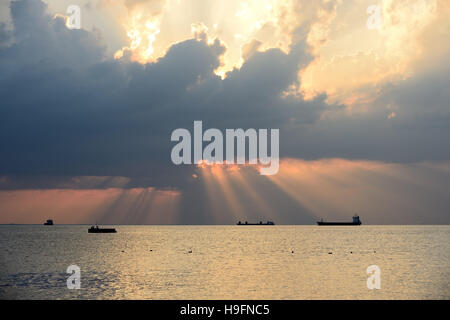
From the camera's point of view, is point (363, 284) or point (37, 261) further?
point (37, 261)

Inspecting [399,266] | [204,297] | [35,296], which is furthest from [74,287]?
[399,266]

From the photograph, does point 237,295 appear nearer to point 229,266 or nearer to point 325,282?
point 325,282

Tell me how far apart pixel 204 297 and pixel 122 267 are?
41848 mm

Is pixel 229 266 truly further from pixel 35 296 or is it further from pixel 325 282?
pixel 35 296

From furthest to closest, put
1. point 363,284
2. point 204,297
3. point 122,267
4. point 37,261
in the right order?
point 37,261
point 122,267
point 363,284
point 204,297


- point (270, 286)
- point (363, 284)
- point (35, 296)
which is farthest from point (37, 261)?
point (363, 284)

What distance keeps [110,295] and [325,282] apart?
33158 millimetres

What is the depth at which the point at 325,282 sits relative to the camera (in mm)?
75500

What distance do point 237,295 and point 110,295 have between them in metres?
16.3
